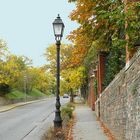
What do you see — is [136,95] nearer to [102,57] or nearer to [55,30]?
[55,30]

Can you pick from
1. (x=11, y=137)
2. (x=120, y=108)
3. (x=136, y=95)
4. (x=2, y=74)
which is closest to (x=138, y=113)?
(x=136, y=95)

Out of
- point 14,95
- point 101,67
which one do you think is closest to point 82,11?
point 101,67

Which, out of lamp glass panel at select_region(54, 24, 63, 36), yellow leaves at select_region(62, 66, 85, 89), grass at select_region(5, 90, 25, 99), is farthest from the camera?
grass at select_region(5, 90, 25, 99)

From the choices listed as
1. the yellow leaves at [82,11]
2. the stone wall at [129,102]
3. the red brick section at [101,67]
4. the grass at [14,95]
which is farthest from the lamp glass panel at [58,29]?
the grass at [14,95]

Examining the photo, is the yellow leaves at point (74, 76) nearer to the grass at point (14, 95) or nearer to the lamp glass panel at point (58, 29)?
the grass at point (14, 95)

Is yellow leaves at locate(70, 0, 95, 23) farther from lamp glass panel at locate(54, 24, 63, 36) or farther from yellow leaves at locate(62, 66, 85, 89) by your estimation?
yellow leaves at locate(62, 66, 85, 89)

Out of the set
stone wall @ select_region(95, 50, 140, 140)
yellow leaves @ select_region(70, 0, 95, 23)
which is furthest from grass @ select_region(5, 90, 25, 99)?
stone wall @ select_region(95, 50, 140, 140)

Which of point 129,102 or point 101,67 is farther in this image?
Answer: point 101,67

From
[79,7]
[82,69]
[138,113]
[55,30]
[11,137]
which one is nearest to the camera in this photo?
[138,113]

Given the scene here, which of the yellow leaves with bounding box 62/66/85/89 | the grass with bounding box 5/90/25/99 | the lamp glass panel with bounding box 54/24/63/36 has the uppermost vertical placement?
the yellow leaves with bounding box 62/66/85/89

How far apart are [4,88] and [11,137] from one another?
161 feet

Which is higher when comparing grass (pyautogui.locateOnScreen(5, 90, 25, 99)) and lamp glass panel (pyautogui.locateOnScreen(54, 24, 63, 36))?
lamp glass panel (pyautogui.locateOnScreen(54, 24, 63, 36))

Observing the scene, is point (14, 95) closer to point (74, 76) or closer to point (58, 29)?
point (74, 76)

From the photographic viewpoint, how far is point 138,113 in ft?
33.8
